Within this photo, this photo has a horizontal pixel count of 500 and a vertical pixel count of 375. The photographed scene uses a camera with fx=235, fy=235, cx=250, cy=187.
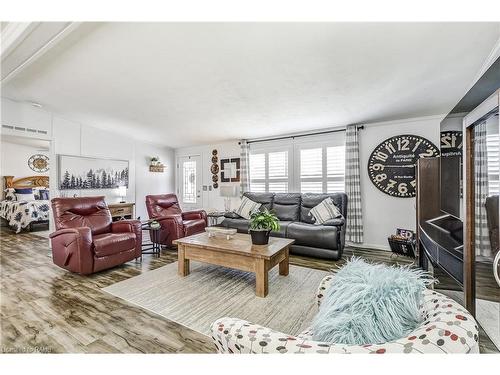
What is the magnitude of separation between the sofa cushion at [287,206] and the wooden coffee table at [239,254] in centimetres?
143

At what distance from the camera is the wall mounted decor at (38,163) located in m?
6.84

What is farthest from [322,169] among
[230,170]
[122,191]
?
[122,191]

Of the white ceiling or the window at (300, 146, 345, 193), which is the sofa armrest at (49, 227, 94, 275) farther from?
the window at (300, 146, 345, 193)

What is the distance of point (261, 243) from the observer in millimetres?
2703

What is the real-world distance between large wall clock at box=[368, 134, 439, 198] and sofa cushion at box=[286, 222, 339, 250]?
1.38 metres

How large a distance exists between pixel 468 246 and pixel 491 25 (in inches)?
61.8

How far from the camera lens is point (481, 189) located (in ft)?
4.58

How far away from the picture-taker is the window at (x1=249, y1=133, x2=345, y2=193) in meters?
4.48

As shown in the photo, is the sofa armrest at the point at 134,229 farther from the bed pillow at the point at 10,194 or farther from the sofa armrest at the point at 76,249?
the bed pillow at the point at 10,194

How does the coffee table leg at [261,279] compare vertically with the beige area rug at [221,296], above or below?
above

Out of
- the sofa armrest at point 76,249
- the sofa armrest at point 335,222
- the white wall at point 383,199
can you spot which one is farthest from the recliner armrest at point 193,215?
the white wall at point 383,199

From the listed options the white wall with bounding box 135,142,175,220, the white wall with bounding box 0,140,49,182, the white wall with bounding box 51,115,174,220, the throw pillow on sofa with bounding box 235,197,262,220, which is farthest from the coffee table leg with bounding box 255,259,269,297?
the white wall with bounding box 0,140,49,182
